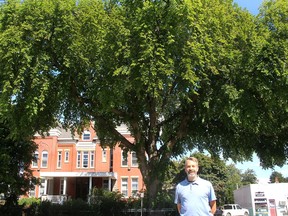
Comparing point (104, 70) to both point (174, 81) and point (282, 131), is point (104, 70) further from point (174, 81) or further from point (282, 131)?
point (282, 131)

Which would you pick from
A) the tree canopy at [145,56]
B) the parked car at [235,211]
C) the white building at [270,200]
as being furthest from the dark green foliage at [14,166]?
the parked car at [235,211]

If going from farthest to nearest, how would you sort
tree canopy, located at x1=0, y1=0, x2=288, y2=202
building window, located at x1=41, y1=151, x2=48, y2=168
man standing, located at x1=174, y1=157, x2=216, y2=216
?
building window, located at x1=41, y1=151, x2=48, y2=168, tree canopy, located at x1=0, y1=0, x2=288, y2=202, man standing, located at x1=174, y1=157, x2=216, y2=216

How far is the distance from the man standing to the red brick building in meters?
40.7

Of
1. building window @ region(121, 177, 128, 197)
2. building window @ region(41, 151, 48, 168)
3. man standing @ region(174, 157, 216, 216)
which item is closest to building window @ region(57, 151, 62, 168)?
building window @ region(41, 151, 48, 168)

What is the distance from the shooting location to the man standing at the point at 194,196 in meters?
5.10

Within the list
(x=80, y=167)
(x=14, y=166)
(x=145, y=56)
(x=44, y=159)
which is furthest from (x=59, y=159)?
(x=145, y=56)

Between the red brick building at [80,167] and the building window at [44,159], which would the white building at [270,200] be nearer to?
the red brick building at [80,167]

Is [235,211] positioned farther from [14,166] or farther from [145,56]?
[145,56]

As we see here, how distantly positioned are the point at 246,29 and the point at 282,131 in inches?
362

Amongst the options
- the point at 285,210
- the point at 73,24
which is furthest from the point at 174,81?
the point at 285,210

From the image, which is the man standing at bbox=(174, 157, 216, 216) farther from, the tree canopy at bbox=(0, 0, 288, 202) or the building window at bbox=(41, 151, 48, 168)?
the building window at bbox=(41, 151, 48, 168)

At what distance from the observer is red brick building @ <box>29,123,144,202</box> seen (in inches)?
1813

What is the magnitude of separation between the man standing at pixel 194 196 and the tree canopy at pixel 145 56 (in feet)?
34.0

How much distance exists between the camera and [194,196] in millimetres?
5152
